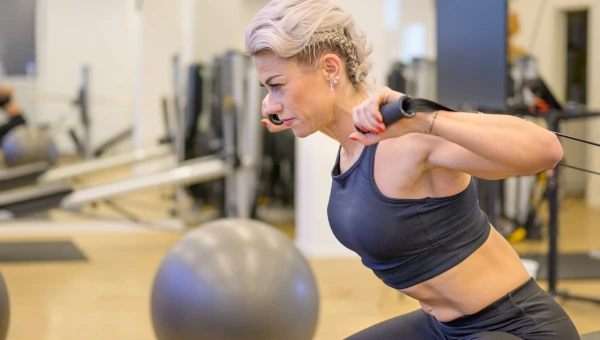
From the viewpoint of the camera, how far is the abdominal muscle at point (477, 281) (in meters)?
1.42

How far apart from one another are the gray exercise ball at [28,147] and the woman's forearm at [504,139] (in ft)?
17.0

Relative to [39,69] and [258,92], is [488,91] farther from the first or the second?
[39,69]

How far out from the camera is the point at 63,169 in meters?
5.91

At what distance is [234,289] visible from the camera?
2.58 m

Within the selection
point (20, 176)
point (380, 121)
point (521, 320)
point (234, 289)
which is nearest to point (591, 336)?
point (521, 320)

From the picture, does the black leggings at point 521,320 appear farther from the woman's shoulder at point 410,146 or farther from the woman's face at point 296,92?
the woman's face at point 296,92

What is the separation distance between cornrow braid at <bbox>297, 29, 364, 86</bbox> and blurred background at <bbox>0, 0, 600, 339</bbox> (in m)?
1.80

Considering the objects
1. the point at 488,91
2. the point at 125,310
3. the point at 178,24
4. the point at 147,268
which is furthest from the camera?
the point at 178,24

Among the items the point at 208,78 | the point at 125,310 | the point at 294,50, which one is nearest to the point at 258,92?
the point at 208,78

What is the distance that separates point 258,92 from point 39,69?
5.21 ft

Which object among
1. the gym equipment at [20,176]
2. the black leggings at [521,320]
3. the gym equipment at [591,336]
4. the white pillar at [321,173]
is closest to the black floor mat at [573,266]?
the white pillar at [321,173]

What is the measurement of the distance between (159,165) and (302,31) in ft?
17.7

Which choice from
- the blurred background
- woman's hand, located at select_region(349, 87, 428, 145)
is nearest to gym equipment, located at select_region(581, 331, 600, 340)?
woman's hand, located at select_region(349, 87, 428, 145)

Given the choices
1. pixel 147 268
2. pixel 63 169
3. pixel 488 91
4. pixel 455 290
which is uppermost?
pixel 488 91
